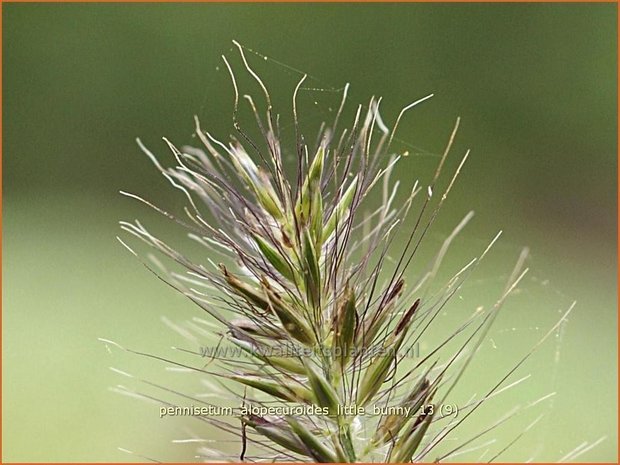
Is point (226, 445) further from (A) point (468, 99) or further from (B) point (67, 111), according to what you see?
(B) point (67, 111)

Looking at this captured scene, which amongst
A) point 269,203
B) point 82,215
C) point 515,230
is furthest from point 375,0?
point 269,203

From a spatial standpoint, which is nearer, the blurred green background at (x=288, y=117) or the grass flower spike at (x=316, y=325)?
the grass flower spike at (x=316, y=325)

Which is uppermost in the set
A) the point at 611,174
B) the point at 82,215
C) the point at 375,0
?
the point at 375,0

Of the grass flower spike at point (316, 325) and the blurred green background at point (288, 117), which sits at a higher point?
the blurred green background at point (288, 117)

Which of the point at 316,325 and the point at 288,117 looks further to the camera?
the point at 288,117

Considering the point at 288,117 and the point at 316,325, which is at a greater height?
the point at 288,117

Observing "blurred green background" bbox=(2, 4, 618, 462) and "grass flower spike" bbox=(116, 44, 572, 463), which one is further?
"blurred green background" bbox=(2, 4, 618, 462)

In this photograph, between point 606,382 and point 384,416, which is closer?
point 384,416

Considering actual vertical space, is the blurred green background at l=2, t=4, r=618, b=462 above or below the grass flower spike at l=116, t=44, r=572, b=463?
above
